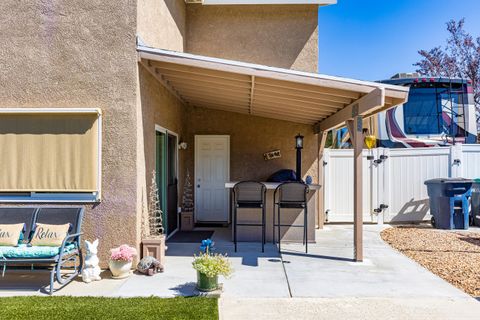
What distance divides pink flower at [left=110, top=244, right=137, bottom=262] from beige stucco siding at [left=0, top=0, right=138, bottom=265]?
299 mm

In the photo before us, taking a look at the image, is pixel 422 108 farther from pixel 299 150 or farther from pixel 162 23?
pixel 162 23

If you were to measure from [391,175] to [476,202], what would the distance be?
219cm

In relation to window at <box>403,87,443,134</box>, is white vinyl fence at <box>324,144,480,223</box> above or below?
below

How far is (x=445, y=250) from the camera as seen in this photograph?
6.88 metres

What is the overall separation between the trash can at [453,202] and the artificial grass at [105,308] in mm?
6966

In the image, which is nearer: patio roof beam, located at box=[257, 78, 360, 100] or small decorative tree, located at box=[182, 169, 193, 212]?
patio roof beam, located at box=[257, 78, 360, 100]

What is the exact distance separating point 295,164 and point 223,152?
1.88 metres

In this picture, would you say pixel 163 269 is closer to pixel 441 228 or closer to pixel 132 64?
pixel 132 64

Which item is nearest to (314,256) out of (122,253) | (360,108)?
(360,108)

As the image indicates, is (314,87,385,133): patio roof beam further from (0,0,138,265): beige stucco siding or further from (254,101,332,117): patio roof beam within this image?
(0,0,138,265): beige stucco siding

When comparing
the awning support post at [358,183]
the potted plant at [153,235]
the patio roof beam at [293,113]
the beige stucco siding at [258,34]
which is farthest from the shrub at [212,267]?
the beige stucco siding at [258,34]

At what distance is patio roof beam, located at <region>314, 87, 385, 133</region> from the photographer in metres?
5.01

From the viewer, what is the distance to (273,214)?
7.29 m

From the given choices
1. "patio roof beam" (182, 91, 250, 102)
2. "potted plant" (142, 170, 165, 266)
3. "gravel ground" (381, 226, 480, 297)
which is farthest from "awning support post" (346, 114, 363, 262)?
"potted plant" (142, 170, 165, 266)
